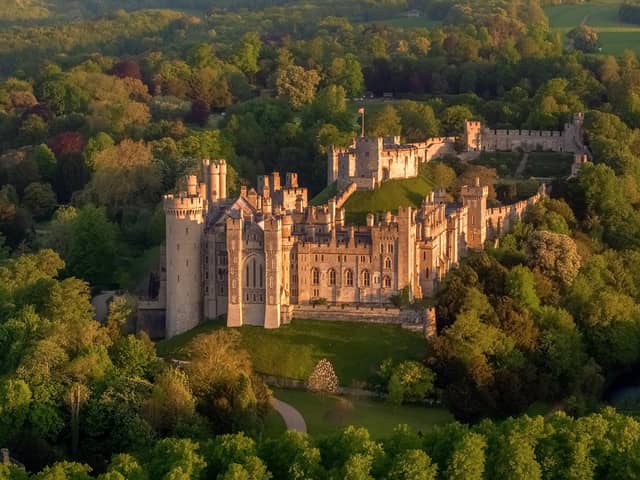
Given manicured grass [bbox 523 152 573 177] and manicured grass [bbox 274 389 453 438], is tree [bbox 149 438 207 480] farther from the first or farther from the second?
manicured grass [bbox 523 152 573 177]

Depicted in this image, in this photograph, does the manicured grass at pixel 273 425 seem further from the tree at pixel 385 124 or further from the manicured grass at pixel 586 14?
the manicured grass at pixel 586 14

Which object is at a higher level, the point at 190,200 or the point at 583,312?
the point at 190,200

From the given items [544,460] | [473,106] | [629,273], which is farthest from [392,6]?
[544,460]

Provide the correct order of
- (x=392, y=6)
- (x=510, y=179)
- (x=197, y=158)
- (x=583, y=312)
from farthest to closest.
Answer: (x=392, y=6) < (x=197, y=158) < (x=510, y=179) < (x=583, y=312)

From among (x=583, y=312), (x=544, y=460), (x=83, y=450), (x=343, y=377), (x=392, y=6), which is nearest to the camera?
(x=544, y=460)

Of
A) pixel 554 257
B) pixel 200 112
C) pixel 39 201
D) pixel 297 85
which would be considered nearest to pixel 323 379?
pixel 554 257

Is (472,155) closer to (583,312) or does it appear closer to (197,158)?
(197,158)
